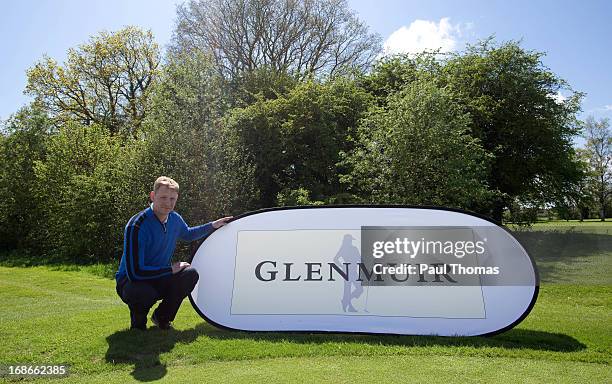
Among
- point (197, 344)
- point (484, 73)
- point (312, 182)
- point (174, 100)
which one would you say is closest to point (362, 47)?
point (484, 73)

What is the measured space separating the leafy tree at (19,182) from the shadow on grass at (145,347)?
19.5 metres

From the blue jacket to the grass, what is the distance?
69 cm

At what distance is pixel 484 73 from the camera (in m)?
22.8

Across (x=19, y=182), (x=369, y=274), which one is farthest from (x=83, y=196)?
(x=369, y=274)

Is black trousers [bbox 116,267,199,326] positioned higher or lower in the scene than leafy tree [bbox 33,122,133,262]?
lower

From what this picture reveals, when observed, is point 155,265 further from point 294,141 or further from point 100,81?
point 100,81

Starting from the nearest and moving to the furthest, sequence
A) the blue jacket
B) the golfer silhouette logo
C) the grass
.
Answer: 1. the grass
2. the blue jacket
3. the golfer silhouette logo

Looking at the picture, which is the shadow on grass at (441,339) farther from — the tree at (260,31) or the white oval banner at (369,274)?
the tree at (260,31)

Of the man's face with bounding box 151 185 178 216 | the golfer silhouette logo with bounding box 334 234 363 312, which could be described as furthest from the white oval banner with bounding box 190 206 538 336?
the man's face with bounding box 151 185 178 216

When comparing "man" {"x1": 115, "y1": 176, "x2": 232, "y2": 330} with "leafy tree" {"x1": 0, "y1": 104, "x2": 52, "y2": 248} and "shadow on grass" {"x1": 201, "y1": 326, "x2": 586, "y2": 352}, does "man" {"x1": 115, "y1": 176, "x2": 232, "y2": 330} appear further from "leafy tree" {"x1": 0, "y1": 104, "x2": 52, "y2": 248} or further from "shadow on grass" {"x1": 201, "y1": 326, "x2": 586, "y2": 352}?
"leafy tree" {"x1": 0, "y1": 104, "x2": 52, "y2": 248}

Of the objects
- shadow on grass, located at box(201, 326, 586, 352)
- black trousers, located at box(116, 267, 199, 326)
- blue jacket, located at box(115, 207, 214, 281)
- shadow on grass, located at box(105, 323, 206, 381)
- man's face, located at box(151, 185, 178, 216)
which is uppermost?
man's face, located at box(151, 185, 178, 216)

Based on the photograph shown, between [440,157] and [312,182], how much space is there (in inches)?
222

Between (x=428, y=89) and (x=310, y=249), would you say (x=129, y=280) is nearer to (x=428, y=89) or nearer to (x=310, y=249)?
(x=310, y=249)

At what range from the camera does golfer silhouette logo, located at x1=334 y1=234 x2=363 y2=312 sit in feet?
16.9
